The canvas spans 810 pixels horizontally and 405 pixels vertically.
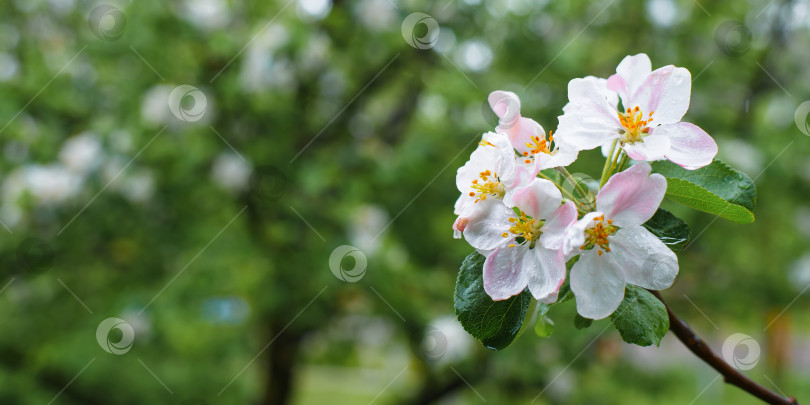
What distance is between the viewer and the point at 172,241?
3.22m

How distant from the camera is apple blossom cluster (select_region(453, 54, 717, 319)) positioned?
0.70 meters

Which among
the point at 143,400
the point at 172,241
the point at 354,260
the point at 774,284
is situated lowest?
the point at 774,284

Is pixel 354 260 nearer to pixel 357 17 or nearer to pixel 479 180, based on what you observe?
pixel 357 17

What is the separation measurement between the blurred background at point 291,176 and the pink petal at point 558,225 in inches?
84.0

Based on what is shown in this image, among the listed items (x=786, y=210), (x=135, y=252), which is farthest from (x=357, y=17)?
(x=786, y=210)

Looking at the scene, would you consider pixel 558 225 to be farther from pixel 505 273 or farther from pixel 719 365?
pixel 719 365

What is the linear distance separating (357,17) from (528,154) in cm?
264
